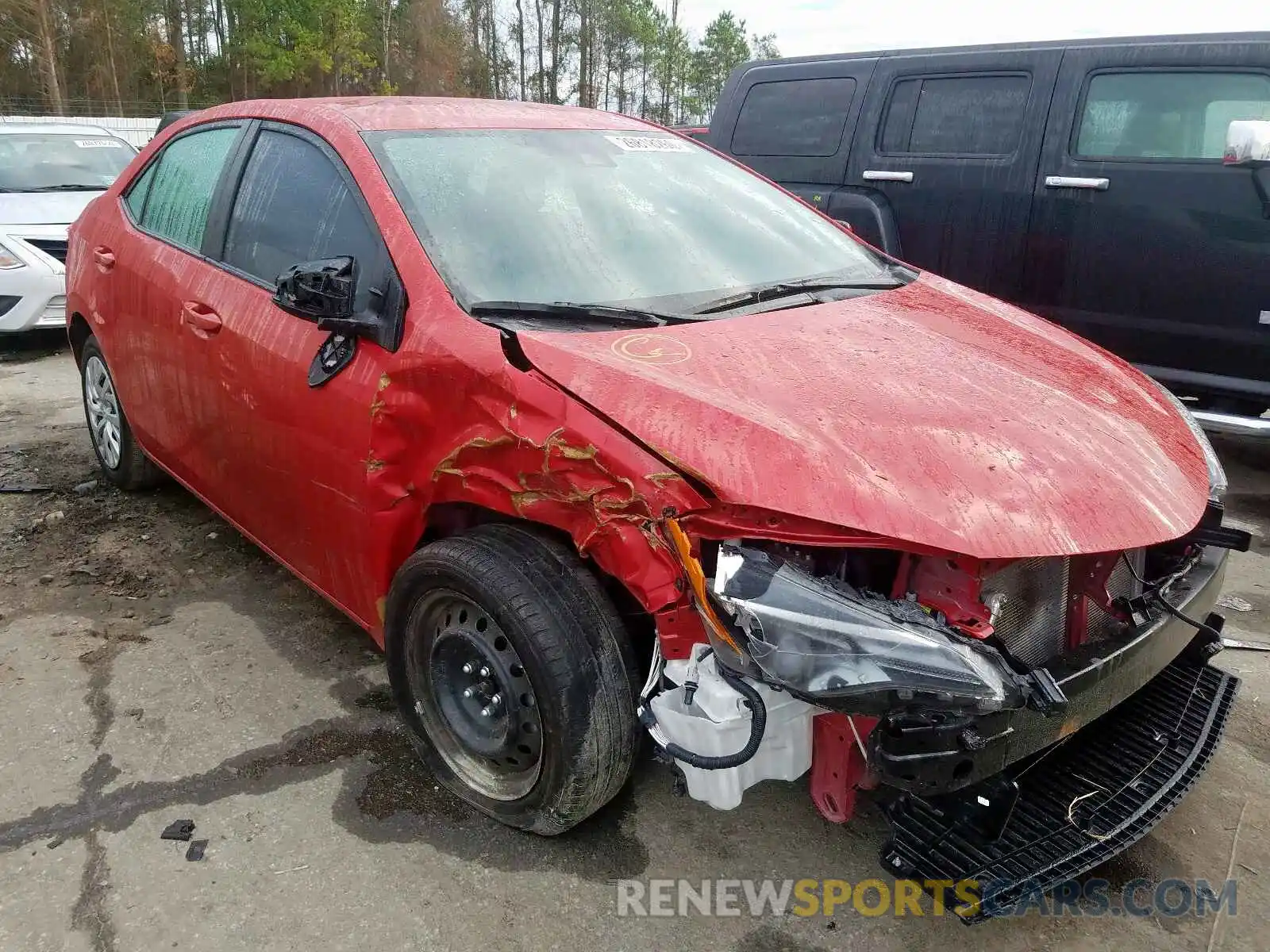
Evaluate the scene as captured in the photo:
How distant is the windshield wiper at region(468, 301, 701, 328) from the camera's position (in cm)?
240

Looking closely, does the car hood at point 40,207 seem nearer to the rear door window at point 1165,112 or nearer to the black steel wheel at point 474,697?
the black steel wheel at point 474,697

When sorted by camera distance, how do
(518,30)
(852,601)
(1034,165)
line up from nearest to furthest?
1. (852,601)
2. (1034,165)
3. (518,30)

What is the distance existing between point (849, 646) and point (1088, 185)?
13.3ft

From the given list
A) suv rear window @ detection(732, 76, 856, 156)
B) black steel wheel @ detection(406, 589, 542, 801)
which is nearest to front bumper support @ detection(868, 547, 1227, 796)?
black steel wheel @ detection(406, 589, 542, 801)

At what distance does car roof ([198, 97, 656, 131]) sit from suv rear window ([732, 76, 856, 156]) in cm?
273

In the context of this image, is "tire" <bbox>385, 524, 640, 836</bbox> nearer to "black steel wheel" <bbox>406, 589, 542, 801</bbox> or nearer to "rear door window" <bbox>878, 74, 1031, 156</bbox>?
"black steel wheel" <bbox>406, 589, 542, 801</bbox>

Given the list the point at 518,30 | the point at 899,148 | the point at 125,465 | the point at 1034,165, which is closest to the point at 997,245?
the point at 1034,165

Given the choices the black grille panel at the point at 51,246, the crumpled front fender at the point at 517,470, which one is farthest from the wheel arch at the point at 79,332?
the black grille panel at the point at 51,246

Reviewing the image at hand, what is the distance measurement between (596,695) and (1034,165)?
4267 mm

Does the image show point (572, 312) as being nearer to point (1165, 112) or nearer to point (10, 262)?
point (1165, 112)

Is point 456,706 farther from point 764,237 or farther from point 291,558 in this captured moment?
point 764,237

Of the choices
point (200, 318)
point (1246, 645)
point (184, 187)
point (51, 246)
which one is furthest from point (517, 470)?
point (51, 246)

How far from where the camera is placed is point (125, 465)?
4445 mm

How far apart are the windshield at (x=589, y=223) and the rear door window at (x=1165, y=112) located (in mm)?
2453
